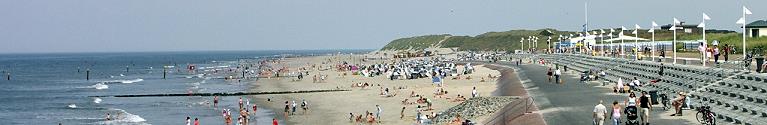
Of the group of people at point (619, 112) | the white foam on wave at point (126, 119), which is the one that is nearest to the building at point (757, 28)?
the white foam on wave at point (126, 119)

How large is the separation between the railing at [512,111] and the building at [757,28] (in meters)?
28.3

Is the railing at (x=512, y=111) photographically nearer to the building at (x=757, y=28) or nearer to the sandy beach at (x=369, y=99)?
the sandy beach at (x=369, y=99)

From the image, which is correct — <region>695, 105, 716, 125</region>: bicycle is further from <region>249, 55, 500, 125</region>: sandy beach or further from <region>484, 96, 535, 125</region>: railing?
<region>249, 55, 500, 125</region>: sandy beach

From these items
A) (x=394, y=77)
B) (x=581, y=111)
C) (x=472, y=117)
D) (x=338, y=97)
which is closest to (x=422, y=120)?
(x=472, y=117)

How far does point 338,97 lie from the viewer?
60281mm

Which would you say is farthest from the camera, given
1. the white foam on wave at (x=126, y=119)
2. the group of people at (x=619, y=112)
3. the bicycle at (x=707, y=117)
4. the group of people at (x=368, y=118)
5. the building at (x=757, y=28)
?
the building at (x=757, y=28)

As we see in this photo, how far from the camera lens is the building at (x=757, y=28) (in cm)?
5989

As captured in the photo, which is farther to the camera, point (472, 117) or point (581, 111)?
point (472, 117)

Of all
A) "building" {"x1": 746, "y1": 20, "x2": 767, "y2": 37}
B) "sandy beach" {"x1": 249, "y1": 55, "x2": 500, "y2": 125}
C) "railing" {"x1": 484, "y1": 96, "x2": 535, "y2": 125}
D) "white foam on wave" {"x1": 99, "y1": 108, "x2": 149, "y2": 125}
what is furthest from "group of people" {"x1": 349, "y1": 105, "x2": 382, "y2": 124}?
"building" {"x1": 746, "y1": 20, "x2": 767, "y2": 37}

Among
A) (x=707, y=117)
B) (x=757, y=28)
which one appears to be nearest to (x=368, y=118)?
(x=707, y=117)

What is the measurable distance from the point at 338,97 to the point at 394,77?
61.3ft

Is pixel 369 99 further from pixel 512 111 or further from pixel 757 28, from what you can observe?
pixel 757 28

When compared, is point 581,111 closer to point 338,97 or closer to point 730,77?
point 730,77

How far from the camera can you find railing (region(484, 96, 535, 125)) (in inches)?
1228
